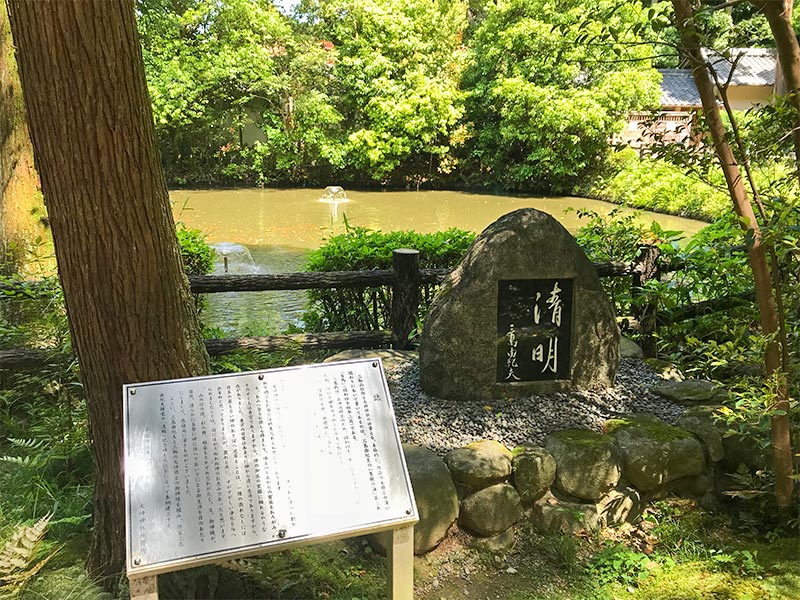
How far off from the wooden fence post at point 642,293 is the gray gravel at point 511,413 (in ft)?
2.34

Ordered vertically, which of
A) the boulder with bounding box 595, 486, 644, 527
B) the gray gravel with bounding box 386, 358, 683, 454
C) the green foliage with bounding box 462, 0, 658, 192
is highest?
the green foliage with bounding box 462, 0, 658, 192

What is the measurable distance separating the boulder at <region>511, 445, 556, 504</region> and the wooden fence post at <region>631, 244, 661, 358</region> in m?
1.78

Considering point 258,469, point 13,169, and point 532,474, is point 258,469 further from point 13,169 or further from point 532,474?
point 13,169

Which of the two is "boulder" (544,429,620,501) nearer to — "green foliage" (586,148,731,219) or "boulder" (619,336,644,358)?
"boulder" (619,336,644,358)

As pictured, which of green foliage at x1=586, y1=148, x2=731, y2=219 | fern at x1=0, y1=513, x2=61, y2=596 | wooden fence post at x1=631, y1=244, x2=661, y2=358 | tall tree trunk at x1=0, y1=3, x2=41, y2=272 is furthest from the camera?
green foliage at x1=586, y1=148, x2=731, y2=219

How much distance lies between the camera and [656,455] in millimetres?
2768

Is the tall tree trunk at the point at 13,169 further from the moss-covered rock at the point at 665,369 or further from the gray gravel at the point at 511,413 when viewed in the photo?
the moss-covered rock at the point at 665,369

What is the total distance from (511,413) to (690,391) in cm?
105

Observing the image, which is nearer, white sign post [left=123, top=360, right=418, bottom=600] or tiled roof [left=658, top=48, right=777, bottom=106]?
white sign post [left=123, top=360, right=418, bottom=600]

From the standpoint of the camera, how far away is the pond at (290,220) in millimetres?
6379

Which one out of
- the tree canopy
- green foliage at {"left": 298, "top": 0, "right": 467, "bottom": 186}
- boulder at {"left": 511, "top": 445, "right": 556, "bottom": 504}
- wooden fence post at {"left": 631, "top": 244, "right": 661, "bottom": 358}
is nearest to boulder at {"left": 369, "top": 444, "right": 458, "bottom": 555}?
boulder at {"left": 511, "top": 445, "right": 556, "bottom": 504}

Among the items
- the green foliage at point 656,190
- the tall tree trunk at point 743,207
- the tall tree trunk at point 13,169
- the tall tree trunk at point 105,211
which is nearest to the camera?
the tall tree trunk at point 105,211

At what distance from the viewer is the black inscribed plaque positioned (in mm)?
3131

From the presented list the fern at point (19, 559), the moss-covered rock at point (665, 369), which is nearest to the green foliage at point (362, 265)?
the moss-covered rock at point (665, 369)
